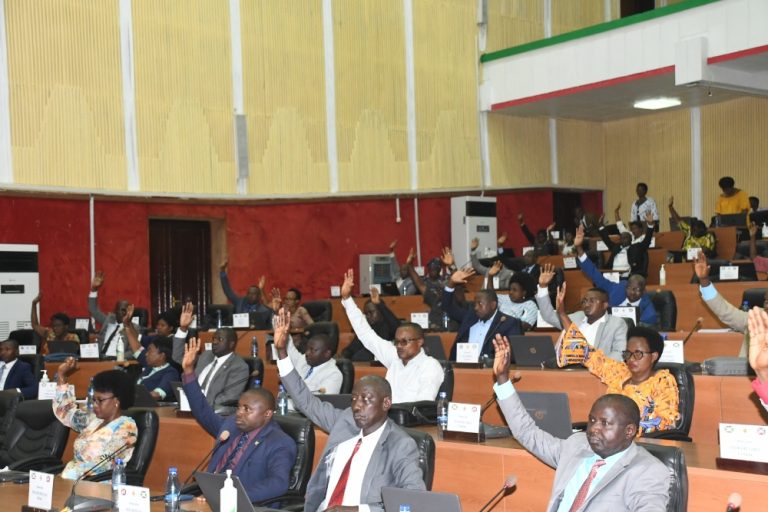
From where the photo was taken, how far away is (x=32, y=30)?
10.2 meters

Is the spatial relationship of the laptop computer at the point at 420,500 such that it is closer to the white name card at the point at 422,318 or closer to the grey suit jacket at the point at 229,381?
the grey suit jacket at the point at 229,381

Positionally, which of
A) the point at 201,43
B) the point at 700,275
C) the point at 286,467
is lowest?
the point at 286,467

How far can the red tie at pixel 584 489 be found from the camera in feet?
11.1

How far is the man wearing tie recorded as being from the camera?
3.24 meters

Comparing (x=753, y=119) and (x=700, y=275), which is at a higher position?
(x=753, y=119)

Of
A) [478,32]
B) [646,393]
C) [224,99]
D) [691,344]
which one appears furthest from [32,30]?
[646,393]

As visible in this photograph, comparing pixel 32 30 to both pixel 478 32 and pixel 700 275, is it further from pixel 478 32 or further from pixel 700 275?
pixel 700 275

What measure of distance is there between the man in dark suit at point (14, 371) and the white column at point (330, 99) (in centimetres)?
510

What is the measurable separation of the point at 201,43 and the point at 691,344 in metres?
7.05

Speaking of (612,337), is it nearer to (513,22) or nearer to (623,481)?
(623,481)

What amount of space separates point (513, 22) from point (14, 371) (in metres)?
9.12

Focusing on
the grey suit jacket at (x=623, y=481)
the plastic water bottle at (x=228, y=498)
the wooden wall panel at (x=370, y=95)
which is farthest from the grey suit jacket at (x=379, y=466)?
the wooden wall panel at (x=370, y=95)

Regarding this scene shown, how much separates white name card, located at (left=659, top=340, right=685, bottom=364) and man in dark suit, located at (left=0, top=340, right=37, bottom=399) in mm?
5180

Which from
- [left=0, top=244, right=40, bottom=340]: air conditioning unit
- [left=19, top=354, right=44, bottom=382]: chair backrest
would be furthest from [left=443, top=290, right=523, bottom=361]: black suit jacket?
[left=0, top=244, right=40, bottom=340]: air conditioning unit
